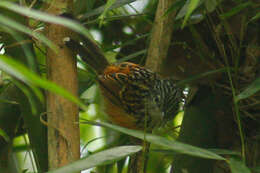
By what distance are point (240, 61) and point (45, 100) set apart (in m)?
0.76

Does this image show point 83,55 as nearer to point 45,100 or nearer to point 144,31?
point 144,31

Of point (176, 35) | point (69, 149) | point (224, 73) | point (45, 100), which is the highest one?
point (176, 35)

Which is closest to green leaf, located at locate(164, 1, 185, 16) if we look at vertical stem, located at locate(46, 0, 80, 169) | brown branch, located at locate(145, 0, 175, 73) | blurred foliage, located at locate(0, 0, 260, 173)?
blurred foliage, located at locate(0, 0, 260, 173)

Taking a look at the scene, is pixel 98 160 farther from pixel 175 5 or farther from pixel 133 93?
pixel 133 93

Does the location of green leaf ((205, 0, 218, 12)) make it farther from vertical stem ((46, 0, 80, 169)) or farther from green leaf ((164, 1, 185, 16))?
vertical stem ((46, 0, 80, 169))

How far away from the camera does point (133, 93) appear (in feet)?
5.78

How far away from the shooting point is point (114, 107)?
6.01ft

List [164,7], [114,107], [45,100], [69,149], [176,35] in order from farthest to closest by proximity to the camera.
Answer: [114,107] → [176,35] → [164,7] → [45,100] → [69,149]

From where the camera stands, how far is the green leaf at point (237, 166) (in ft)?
3.06

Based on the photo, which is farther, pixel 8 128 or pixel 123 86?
pixel 123 86

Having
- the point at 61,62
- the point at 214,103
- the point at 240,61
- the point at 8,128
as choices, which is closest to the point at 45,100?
the point at 61,62

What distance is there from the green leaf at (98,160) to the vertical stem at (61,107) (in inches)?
6.0

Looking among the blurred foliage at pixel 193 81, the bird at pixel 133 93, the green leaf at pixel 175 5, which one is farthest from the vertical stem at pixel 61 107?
the bird at pixel 133 93

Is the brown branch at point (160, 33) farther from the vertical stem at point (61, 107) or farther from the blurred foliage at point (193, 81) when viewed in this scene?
the vertical stem at point (61, 107)
